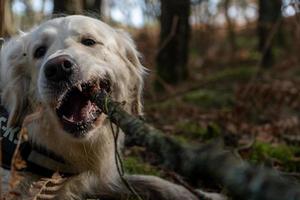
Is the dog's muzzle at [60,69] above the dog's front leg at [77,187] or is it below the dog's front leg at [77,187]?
above

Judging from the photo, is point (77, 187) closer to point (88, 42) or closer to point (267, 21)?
point (88, 42)

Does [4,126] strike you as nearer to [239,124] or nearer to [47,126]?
[47,126]

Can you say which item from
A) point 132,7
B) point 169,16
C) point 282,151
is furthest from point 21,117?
point 132,7

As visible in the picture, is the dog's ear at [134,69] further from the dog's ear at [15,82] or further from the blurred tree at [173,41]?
the blurred tree at [173,41]

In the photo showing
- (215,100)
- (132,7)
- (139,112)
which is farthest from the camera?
(132,7)

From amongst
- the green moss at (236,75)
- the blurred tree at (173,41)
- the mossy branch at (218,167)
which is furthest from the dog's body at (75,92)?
the green moss at (236,75)

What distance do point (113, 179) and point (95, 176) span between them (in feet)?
0.64

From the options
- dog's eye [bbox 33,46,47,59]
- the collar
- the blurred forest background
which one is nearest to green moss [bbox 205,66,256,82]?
the blurred forest background

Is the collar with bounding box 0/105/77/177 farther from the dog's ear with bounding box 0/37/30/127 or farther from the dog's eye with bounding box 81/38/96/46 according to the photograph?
the dog's eye with bounding box 81/38/96/46

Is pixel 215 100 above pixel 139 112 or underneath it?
underneath

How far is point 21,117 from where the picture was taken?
175 inches

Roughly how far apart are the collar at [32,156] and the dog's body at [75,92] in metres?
0.05

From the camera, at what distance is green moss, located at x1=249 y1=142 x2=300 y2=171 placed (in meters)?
5.58

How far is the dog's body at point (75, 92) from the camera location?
4.00 meters
